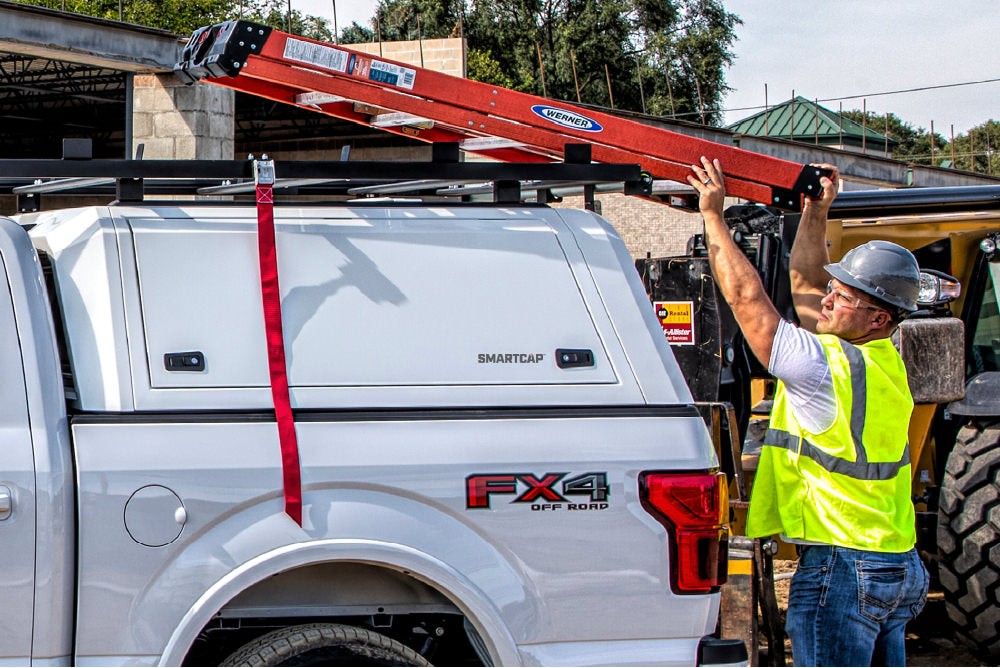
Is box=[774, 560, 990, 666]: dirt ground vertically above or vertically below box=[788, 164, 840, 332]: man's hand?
below

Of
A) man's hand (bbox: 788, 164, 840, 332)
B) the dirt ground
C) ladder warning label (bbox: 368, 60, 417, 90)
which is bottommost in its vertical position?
the dirt ground

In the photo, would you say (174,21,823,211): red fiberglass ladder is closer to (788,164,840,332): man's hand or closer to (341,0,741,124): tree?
(788,164,840,332): man's hand

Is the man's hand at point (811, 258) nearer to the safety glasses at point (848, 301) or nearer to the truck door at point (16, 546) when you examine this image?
the safety glasses at point (848, 301)

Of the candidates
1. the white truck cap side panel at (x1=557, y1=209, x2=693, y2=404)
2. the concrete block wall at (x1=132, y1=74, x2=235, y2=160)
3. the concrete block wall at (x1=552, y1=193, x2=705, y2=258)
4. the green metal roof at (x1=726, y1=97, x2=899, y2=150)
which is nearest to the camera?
the white truck cap side panel at (x1=557, y1=209, x2=693, y2=404)

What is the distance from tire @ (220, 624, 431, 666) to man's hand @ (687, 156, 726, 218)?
180cm

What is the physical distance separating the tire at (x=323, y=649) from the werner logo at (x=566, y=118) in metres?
1.97

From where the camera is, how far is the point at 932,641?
20.1 feet

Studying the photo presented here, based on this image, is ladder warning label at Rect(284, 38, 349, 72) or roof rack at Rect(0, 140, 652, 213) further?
ladder warning label at Rect(284, 38, 349, 72)

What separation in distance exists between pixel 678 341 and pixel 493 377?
302 cm

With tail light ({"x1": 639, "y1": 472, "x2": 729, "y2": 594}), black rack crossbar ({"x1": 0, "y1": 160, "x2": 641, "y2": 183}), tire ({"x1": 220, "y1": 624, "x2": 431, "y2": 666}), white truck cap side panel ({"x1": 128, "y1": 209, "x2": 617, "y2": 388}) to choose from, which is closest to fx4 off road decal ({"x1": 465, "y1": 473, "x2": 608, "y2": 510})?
tail light ({"x1": 639, "y1": 472, "x2": 729, "y2": 594})

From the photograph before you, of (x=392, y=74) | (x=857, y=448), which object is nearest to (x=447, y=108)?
(x=392, y=74)

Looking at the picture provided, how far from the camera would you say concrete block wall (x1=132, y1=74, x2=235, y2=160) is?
15312 millimetres

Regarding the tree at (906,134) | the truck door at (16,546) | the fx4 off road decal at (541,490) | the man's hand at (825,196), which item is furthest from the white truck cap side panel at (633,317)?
the tree at (906,134)

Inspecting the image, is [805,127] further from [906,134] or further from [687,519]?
[687,519]
